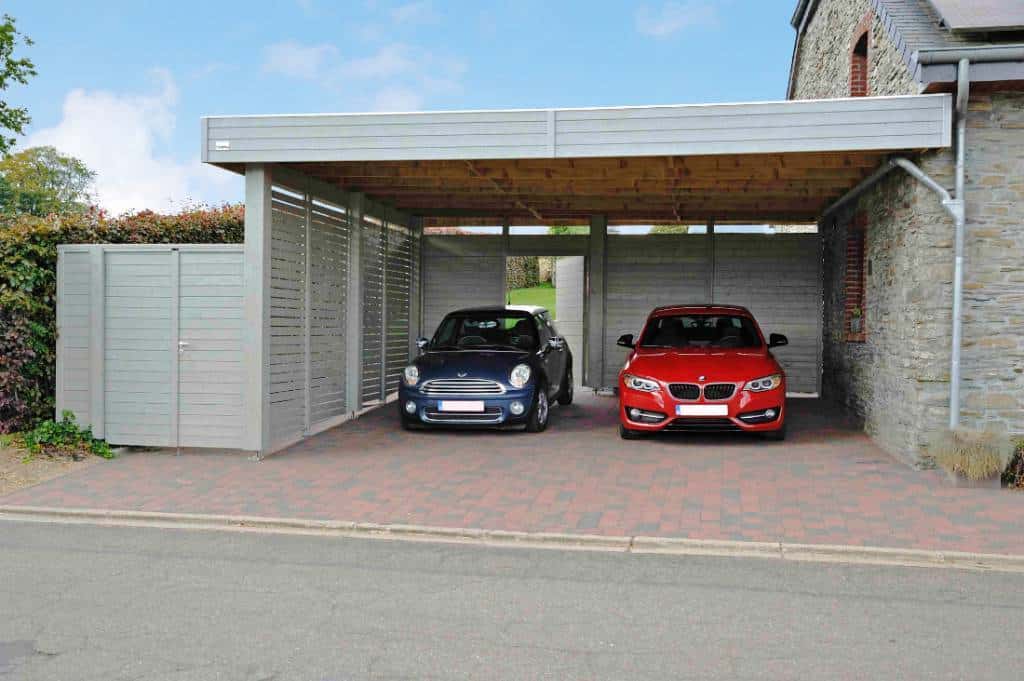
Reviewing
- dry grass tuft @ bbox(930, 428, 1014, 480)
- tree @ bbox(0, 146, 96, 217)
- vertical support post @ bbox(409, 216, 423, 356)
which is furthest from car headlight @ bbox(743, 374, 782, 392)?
tree @ bbox(0, 146, 96, 217)

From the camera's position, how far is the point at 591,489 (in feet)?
27.7

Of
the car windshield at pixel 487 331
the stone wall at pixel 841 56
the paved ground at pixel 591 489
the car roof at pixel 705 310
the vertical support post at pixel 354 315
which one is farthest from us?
the vertical support post at pixel 354 315

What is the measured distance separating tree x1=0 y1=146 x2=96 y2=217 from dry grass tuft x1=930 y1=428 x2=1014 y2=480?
54.0 m

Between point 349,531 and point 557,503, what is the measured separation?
1.78 metres

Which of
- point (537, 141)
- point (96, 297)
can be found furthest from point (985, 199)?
point (96, 297)

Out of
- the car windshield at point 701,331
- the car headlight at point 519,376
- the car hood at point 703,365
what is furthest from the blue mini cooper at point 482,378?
the car windshield at point 701,331

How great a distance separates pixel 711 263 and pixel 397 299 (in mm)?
5697

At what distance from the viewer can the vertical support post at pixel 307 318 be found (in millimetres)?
11334

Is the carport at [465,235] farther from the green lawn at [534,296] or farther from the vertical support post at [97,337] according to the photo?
the green lawn at [534,296]

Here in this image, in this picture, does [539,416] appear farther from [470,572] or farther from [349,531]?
[470,572]

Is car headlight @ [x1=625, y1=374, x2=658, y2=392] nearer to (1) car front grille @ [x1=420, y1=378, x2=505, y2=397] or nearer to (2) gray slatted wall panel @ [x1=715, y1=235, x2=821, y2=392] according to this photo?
(1) car front grille @ [x1=420, y1=378, x2=505, y2=397]

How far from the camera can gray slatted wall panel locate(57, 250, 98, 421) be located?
1052 cm

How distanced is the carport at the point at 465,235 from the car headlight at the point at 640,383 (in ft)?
8.26

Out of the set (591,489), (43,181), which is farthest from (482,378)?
(43,181)
